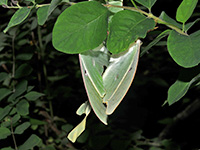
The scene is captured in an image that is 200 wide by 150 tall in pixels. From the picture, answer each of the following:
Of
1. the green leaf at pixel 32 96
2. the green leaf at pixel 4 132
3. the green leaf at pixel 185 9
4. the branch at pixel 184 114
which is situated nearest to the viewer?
the green leaf at pixel 185 9

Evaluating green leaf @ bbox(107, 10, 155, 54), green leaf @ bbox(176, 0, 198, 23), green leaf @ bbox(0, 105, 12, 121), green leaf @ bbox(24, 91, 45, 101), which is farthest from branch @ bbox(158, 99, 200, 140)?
green leaf @ bbox(107, 10, 155, 54)

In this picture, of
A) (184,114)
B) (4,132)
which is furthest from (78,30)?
(184,114)

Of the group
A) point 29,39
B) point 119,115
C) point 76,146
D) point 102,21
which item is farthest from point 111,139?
point 119,115

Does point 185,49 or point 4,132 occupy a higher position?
point 185,49

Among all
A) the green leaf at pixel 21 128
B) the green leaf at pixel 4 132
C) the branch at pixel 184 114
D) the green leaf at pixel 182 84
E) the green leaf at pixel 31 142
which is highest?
the green leaf at pixel 182 84

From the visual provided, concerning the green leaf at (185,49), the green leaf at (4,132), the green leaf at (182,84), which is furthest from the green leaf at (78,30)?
the green leaf at (4,132)

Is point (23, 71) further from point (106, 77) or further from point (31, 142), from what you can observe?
point (106, 77)

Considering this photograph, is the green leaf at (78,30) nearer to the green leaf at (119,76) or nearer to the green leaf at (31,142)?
the green leaf at (119,76)
